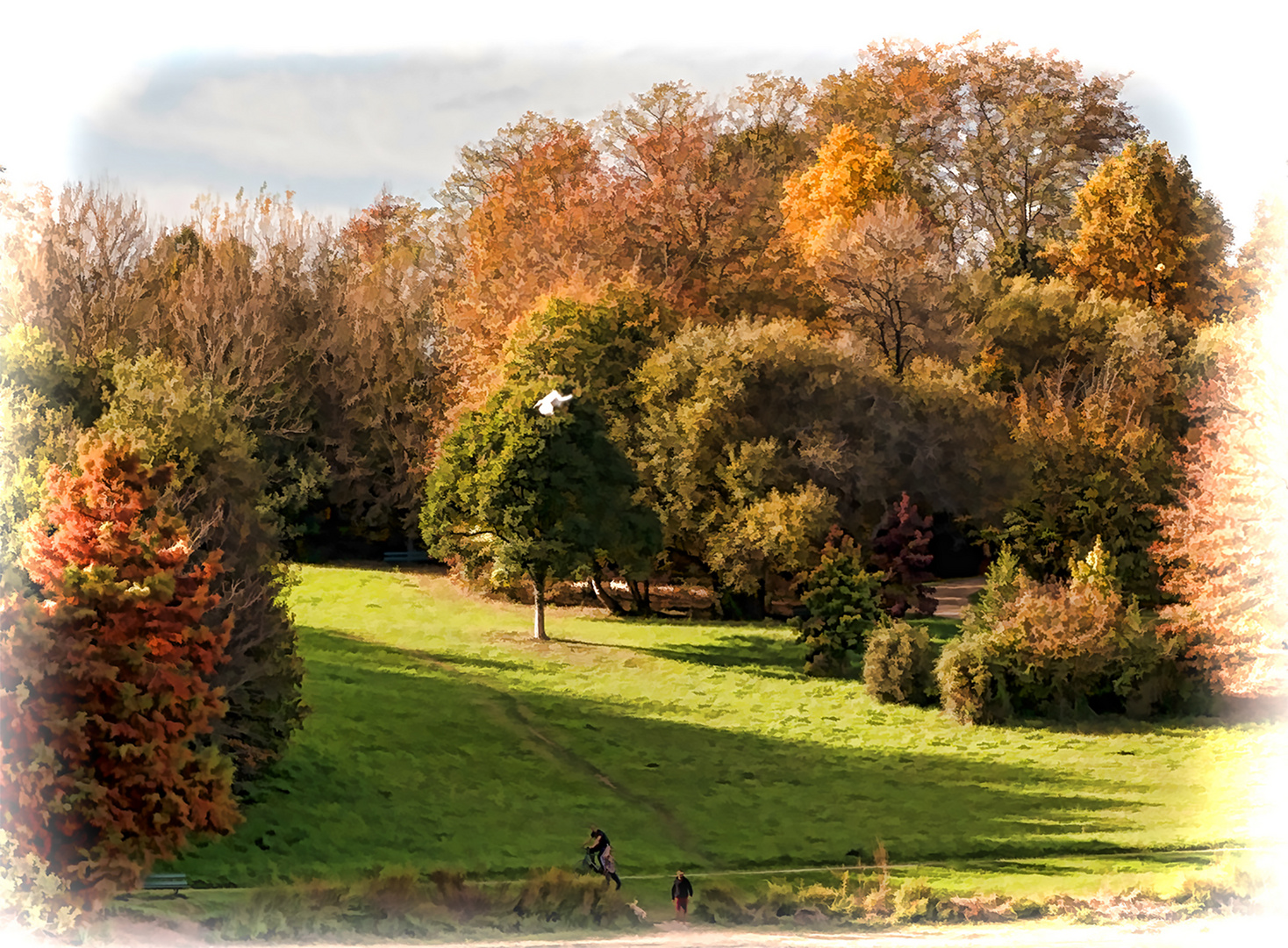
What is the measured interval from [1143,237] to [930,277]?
7.85 meters

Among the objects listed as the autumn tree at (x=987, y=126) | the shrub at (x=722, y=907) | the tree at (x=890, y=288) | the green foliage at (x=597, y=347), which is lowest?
the shrub at (x=722, y=907)

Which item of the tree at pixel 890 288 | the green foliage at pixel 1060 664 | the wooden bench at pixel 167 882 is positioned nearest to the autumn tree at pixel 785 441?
the tree at pixel 890 288

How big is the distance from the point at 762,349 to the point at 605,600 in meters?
7.13

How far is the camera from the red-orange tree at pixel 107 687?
590 inches

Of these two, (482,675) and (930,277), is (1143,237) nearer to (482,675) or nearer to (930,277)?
(930,277)

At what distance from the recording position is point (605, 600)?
111ft

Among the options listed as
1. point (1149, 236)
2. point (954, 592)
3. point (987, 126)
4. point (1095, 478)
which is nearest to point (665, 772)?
point (1095, 478)

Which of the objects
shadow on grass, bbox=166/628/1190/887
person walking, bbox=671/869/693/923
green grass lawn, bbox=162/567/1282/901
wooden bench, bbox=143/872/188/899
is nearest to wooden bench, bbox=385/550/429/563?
green grass lawn, bbox=162/567/1282/901

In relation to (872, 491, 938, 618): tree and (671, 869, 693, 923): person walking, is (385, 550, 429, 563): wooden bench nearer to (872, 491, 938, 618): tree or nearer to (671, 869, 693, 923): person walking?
(872, 491, 938, 618): tree

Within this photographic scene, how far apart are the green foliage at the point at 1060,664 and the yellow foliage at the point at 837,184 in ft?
49.2

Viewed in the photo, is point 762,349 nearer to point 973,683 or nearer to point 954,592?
point 954,592

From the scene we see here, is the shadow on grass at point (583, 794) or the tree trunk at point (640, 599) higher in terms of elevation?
the tree trunk at point (640, 599)

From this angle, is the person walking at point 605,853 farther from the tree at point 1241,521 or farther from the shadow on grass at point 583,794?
the tree at point 1241,521

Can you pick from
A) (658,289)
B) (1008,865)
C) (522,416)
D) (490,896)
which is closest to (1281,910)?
(1008,865)
